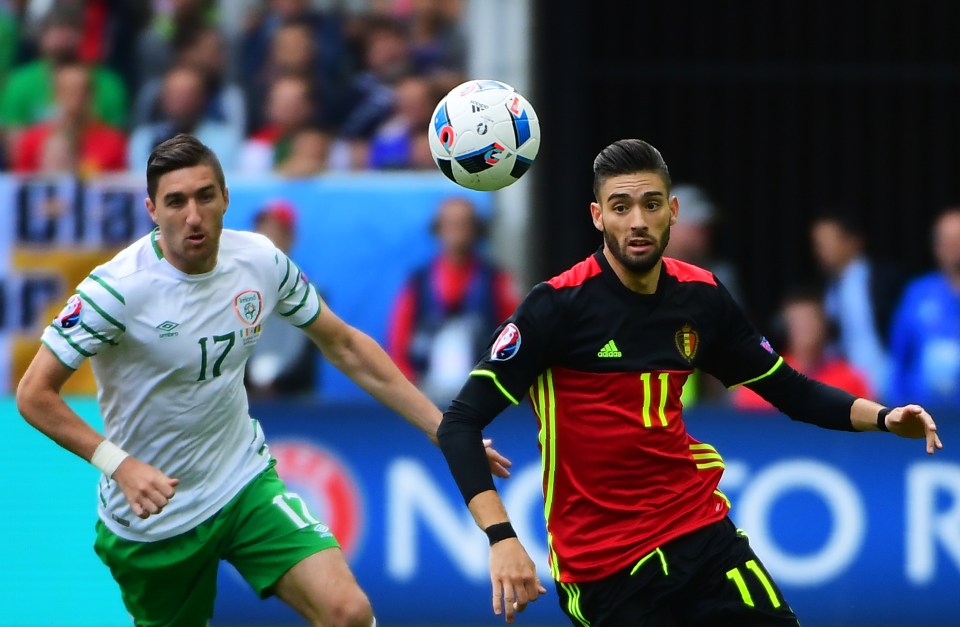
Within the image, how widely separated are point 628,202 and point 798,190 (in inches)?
288

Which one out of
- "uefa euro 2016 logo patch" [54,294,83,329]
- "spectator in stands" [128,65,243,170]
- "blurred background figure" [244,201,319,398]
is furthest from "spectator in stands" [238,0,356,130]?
"uefa euro 2016 logo patch" [54,294,83,329]

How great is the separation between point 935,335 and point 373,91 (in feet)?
13.0

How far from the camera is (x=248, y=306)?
6371 mm

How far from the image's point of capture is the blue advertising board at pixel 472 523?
9.44 meters

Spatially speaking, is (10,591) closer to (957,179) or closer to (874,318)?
(874,318)

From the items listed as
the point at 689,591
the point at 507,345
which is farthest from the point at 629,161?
the point at 689,591

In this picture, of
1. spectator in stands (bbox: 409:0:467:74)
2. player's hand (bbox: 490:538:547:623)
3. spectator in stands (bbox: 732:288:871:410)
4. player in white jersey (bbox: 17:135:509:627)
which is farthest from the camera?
spectator in stands (bbox: 409:0:467:74)

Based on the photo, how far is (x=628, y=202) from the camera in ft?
17.9

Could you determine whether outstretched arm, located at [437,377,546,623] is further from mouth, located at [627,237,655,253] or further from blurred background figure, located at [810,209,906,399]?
blurred background figure, located at [810,209,906,399]

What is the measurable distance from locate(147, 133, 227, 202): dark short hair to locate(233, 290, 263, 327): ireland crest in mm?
428

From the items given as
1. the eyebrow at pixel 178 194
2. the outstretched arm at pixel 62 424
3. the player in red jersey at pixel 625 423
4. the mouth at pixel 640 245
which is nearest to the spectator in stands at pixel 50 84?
the eyebrow at pixel 178 194

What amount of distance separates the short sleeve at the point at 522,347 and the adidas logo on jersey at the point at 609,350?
162 millimetres

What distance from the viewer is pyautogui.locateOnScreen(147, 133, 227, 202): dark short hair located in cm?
607

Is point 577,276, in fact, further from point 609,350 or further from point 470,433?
point 470,433
